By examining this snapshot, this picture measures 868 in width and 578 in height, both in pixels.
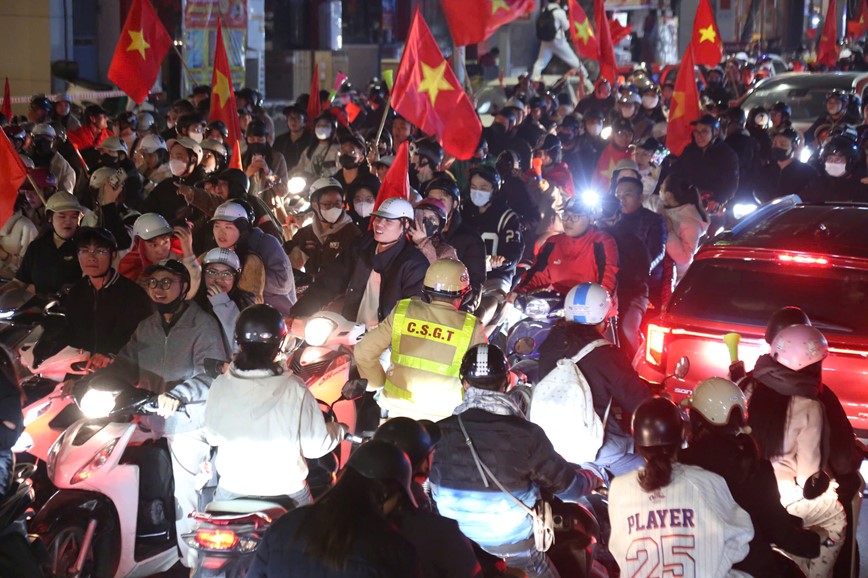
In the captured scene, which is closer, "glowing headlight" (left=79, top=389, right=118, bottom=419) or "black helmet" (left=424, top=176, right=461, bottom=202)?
"glowing headlight" (left=79, top=389, right=118, bottom=419)

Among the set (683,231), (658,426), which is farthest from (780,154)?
(658,426)

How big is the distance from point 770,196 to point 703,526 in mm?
10129

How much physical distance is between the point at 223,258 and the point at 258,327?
1.97 m

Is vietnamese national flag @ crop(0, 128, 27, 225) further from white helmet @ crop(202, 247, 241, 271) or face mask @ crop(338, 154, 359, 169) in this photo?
face mask @ crop(338, 154, 359, 169)

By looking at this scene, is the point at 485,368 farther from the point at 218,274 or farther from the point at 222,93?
the point at 222,93

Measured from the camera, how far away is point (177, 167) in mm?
11250

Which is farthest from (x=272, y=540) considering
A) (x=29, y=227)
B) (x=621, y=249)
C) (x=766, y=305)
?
(x=29, y=227)

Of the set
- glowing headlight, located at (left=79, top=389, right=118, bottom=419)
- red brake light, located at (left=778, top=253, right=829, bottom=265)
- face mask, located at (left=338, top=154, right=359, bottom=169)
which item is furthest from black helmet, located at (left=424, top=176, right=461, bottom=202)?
glowing headlight, located at (left=79, top=389, right=118, bottom=419)

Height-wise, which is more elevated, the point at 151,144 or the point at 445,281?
the point at 151,144

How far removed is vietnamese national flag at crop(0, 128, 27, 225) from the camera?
9148 mm

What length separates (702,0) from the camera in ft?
60.1

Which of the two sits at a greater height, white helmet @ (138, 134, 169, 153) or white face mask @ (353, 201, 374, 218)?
white helmet @ (138, 134, 169, 153)

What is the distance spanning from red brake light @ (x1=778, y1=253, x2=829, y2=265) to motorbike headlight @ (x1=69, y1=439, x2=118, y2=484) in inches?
169

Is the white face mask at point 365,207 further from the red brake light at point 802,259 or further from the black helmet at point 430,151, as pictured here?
the red brake light at point 802,259
